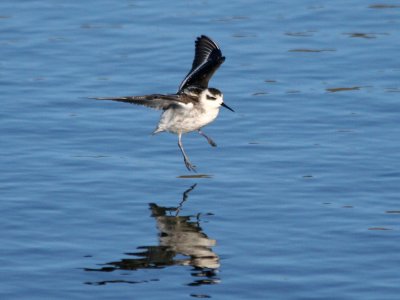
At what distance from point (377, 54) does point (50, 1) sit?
26.0 feet

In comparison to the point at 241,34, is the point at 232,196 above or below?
below

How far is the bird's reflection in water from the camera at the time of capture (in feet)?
42.7

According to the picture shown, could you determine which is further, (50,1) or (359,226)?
(50,1)

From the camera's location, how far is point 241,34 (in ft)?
76.9

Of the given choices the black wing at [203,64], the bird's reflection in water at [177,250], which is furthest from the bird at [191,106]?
the bird's reflection in water at [177,250]

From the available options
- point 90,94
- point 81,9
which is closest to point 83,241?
point 90,94

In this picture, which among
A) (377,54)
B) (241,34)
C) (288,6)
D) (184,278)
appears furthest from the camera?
A: (288,6)

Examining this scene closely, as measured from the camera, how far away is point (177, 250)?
1377cm

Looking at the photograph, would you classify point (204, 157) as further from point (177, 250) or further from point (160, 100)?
point (177, 250)

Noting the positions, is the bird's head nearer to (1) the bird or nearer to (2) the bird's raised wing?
(1) the bird

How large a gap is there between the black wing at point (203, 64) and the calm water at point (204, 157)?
4.10 feet

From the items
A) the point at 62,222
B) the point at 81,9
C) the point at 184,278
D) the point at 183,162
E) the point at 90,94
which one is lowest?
the point at 184,278

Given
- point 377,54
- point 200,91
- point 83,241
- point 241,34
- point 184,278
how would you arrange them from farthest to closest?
point 241,34 → point 377,54 → point 200,91 → point 83,241 → point 184,278

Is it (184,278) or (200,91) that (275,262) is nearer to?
(184,278)
